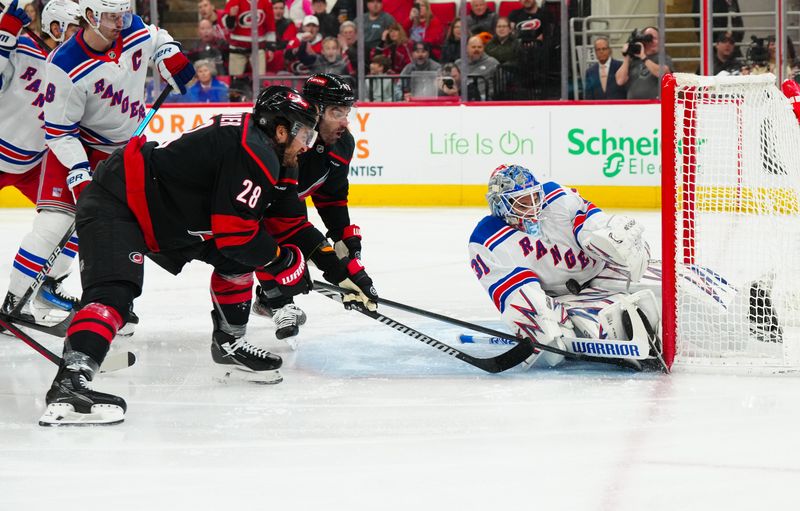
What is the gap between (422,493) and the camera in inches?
89.7

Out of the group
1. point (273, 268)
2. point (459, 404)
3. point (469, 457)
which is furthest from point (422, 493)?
point (273, 268)

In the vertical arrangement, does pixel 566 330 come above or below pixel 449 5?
below

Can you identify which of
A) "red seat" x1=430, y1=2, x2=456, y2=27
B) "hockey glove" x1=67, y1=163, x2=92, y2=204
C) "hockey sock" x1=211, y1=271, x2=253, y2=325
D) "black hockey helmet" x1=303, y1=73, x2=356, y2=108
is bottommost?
"hockey sock" x1=211, y1=271, x2=253, y2=325

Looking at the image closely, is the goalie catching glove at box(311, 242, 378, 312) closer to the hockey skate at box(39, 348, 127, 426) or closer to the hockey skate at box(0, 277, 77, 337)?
the hockey skate at box(39, 348, 127, 426)

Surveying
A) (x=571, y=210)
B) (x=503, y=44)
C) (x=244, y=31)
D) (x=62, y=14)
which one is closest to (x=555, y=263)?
(x=571, y=210)

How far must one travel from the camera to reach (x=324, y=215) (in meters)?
3.88

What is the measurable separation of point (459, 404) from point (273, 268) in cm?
64

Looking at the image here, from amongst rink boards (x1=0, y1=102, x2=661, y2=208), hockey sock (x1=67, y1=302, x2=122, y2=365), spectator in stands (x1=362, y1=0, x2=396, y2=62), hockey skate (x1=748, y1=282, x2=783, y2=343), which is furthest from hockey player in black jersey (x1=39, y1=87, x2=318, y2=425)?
spectator in stands (x1=362, y1=0, x2=396, y2=62)

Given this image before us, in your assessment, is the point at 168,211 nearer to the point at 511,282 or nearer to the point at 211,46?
the point at 511,282

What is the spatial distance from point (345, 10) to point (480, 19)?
1.01m

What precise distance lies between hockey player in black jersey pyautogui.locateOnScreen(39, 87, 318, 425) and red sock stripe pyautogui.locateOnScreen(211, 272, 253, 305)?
0.76 feet

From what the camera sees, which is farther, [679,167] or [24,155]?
[24,155]

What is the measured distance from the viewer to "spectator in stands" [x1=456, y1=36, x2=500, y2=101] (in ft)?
25.6

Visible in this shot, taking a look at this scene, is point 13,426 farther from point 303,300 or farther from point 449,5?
point 449,5
